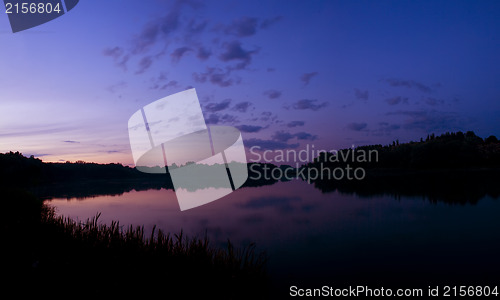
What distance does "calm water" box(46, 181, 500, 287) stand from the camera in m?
15.9

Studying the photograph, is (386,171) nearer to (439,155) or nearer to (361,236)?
(439,155)

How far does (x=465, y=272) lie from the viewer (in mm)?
15633

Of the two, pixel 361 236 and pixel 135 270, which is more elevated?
pixel 135 270

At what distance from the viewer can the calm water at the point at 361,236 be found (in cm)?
1592

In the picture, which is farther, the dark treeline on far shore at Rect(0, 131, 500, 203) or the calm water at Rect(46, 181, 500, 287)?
the dark treeline on far shore at Rect(0, 131, 500, 203)

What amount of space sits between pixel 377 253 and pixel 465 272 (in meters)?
4.78

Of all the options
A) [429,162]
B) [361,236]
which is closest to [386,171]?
[429,162]

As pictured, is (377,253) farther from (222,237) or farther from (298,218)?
(298,218)

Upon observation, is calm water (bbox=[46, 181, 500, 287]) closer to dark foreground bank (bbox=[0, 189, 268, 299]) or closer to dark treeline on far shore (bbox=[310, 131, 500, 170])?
dark foreground bank (bbox=[0, 189, 268, 299])

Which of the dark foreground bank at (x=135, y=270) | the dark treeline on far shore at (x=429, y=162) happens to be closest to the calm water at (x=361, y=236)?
the dark foreground bank at (x=135, y=270)

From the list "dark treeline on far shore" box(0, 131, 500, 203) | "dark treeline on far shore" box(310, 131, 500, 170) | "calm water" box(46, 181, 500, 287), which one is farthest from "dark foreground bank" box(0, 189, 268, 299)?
"dark treeline on far shore" box(310, 131, 500, 170)

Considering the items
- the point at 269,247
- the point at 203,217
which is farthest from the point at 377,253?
the point at 203,217

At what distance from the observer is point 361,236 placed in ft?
80.1

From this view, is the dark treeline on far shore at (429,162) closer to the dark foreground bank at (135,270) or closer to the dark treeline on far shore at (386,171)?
the dark treeline on far shore at (386,171)
